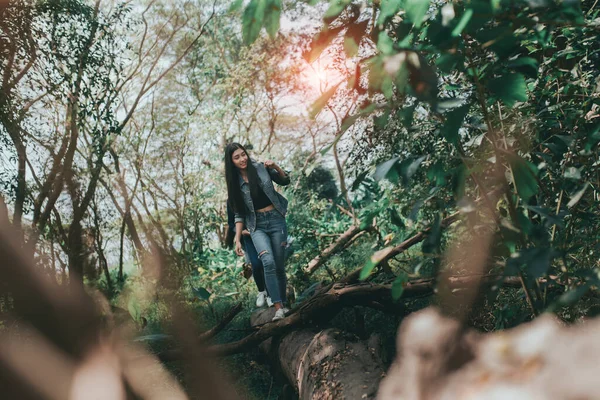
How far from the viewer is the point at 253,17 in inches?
35.2

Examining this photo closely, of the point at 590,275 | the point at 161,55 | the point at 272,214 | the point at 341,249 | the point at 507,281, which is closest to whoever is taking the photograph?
the point at 590,275

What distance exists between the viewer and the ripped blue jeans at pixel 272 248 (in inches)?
156

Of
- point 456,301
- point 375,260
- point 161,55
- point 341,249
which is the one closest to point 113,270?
point 161,55

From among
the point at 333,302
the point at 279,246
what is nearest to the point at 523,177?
the point at 333,302

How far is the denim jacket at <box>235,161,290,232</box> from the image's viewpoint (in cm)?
415

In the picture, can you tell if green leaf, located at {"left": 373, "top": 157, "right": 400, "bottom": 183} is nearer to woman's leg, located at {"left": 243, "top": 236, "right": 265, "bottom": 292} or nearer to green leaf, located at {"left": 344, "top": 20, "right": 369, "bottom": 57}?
green leaf, located at {"left": 344, "top": 20, "right": 369, "bottom": 57}

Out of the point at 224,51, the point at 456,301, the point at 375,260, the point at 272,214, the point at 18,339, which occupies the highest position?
the point at 224,51

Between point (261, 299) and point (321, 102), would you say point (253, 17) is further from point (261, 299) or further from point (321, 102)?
point (261, 299)

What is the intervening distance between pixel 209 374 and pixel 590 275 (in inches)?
133

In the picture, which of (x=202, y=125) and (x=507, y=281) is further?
(x=202, y=125)

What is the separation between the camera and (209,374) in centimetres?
390

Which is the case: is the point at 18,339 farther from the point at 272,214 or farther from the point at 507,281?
the point at 507,281

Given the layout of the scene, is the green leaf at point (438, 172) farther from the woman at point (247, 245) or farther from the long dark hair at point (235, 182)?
the woman at point (247, 245)

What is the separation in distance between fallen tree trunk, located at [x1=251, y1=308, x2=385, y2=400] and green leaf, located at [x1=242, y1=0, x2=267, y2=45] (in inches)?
69.4
